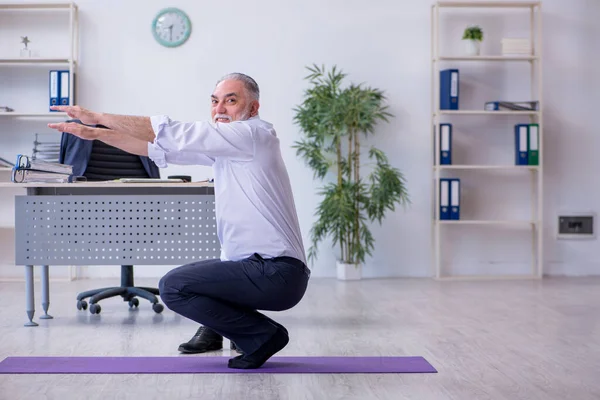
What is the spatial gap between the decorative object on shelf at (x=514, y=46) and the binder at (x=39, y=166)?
3.71 metres

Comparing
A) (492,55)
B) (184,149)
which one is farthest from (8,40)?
(184,149)

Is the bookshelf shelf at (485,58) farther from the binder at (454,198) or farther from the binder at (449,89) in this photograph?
the binder at (454,198)

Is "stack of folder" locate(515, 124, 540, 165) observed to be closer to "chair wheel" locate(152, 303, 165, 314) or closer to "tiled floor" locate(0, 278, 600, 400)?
"tiled floor" locate(0, 278, 600, 400)

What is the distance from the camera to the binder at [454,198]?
622 cm

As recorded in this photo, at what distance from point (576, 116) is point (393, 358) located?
413 cm

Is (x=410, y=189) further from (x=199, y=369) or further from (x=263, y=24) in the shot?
(x=199, y=369)

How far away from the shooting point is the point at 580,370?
3.06 m

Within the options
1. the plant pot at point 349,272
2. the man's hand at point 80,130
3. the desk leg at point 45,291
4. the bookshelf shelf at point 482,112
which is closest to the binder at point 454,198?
the bookshelf shelf at point 482,112

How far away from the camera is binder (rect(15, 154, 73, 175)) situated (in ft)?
13.1

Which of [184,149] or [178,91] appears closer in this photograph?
[184,149]

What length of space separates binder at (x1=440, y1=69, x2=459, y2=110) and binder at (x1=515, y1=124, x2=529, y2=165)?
535 millimetres

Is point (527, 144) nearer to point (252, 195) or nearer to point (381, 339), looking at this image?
point (381, 339)

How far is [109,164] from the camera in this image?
4879 millimetres

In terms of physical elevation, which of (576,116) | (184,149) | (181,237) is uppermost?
(576,116)
